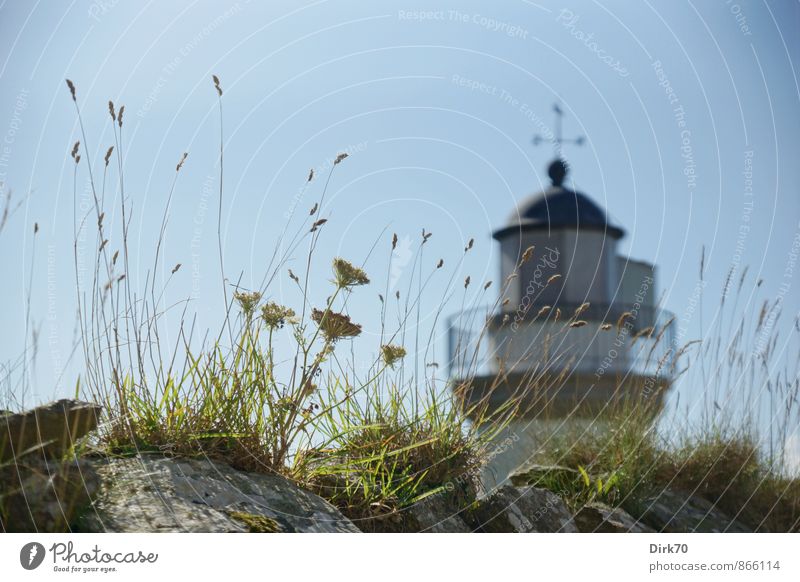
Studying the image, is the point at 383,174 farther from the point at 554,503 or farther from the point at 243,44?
the point at 554,503

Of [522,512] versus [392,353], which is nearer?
[392,353]

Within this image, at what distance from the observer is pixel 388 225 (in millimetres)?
3072

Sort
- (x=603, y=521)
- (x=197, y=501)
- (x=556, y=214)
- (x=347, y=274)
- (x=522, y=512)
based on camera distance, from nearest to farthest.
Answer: (x=197, y=501) < (x=347, y=274) < (x=522, y=512) < (x=603, y=521) < (x=556, y=214)

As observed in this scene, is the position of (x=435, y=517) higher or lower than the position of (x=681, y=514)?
higher

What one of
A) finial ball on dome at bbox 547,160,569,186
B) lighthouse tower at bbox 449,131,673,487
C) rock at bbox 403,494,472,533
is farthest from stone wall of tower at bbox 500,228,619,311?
rock at bbox 403,494,472,533

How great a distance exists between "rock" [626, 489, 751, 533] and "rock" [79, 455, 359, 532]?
1607 millimetres

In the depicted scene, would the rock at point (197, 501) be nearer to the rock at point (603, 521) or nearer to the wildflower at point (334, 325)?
the wildflower at point (334, 325)

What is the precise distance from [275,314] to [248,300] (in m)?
0.09

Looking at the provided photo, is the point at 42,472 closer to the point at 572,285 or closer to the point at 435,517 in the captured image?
the point at 435,517

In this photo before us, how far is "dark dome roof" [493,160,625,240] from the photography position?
10227mm

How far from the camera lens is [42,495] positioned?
6.61 ft

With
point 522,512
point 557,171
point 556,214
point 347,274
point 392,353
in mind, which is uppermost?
point 557,171

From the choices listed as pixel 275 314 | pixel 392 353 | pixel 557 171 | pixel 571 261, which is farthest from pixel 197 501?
pixel 557 171
